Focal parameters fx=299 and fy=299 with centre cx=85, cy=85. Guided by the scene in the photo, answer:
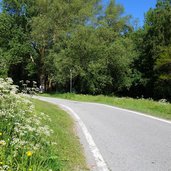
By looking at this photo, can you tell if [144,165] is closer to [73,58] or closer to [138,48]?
[73,58]

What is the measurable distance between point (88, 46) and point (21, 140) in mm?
33277

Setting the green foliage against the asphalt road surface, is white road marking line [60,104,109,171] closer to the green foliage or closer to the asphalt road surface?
the asphalt road surface

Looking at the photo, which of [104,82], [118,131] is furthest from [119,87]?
[118,131]

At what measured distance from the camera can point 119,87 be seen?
42938 millimetres

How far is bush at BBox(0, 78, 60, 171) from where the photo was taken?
4770 millimetres

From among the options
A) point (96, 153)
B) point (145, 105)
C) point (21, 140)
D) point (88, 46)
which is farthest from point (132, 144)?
point (88, 46)

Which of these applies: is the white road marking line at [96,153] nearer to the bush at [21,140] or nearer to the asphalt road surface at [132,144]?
the asphalt road surface at [132,144]

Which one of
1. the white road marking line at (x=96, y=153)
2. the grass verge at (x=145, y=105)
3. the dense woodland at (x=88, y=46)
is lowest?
the white road marking line at (x=96, y=153)

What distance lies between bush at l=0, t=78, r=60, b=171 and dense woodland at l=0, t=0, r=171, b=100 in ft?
97.3

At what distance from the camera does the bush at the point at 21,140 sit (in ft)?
15.6

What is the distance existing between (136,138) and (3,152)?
4.88 metres

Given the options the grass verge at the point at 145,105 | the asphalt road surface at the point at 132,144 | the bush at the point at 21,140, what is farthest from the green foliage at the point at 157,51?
the bush at the point at 21,140

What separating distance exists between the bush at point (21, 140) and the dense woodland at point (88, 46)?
29.6 m

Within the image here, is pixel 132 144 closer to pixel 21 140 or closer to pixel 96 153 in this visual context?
pixel 96 153
